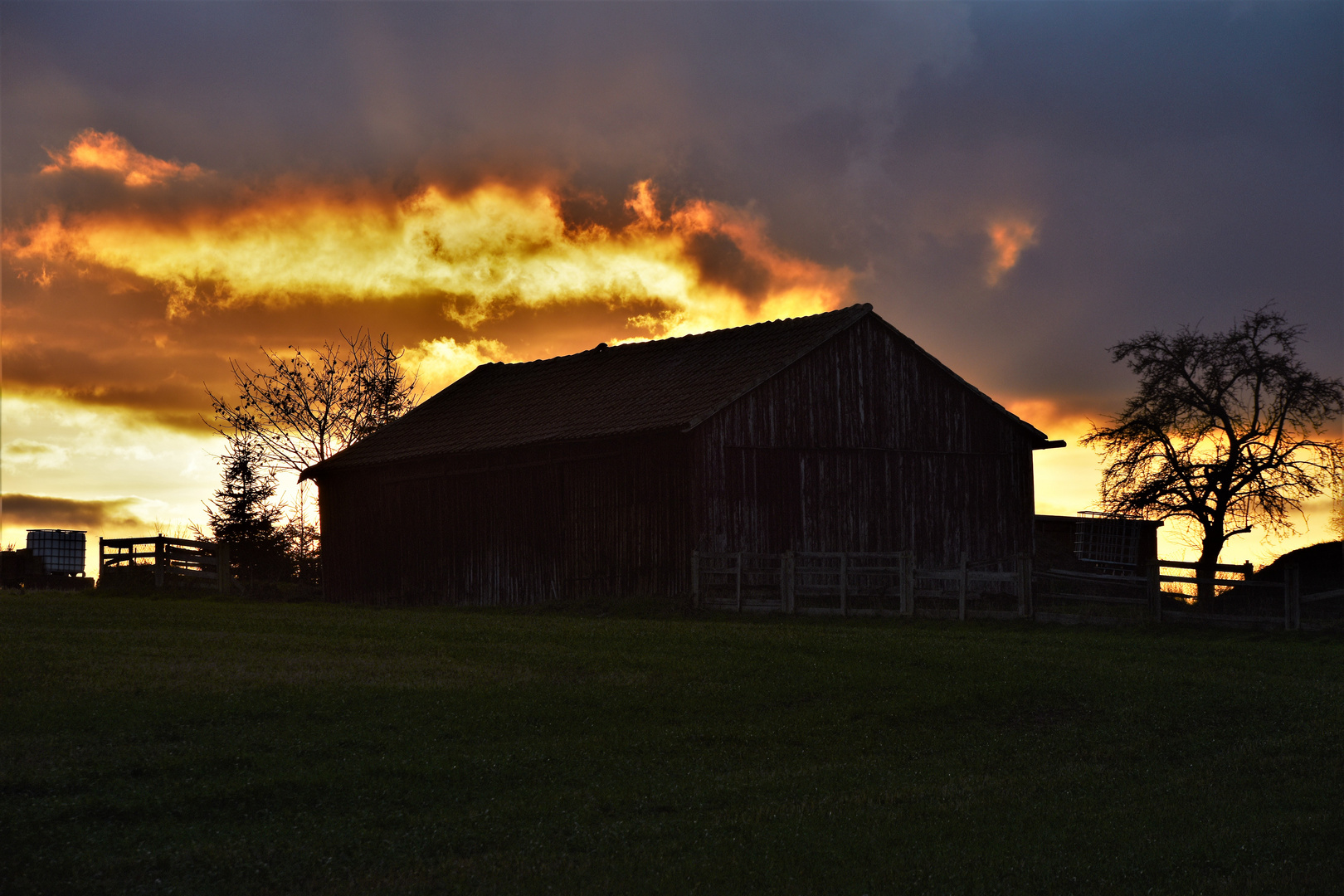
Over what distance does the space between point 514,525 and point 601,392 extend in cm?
489

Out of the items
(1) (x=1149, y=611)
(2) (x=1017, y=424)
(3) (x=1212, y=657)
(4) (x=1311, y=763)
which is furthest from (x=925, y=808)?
(2) (x=1017, y=424)

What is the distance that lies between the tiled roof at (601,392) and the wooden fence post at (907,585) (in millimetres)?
6501

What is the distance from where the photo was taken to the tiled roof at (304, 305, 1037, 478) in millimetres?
32375

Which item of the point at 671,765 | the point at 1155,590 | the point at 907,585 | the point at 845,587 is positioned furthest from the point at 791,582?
the point at 671,765

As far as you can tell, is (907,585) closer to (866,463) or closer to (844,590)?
(844,590)

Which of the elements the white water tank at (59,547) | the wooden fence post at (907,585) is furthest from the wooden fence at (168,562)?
the wooden fence post at (907,585)

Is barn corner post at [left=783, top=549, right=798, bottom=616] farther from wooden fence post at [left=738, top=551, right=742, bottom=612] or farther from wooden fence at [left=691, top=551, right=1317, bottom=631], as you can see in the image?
wooden fence post at [left=738, top=551, right=742, bottom=612]

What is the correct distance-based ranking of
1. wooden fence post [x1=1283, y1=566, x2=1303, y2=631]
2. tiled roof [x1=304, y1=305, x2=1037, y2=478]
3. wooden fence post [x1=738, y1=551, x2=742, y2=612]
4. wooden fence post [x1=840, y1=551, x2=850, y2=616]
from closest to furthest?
wooden fence post [x1=1283, y1=566, x2=1303, y2=631] < wooden fence post [x1=840, y1=551, x2=850, y2=616] < wooden fence post [x1=738, y1=551, x2=742, y2=612] < tiled roof [x1=304, y1=305, x2=1037, y2=478]

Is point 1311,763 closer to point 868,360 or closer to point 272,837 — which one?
point 272,837

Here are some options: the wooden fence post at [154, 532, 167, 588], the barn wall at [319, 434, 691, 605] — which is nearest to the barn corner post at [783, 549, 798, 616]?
the barn wall at [319, 434, 691, 605]

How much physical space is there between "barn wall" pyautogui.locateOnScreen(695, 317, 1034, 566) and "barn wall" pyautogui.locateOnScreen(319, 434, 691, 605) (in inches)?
56.7

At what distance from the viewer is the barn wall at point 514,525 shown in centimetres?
3119

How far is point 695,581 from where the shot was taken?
2905 centimetres

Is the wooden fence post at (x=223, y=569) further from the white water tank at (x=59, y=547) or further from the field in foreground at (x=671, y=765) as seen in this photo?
the field in foreground at (x=671, y=765)
